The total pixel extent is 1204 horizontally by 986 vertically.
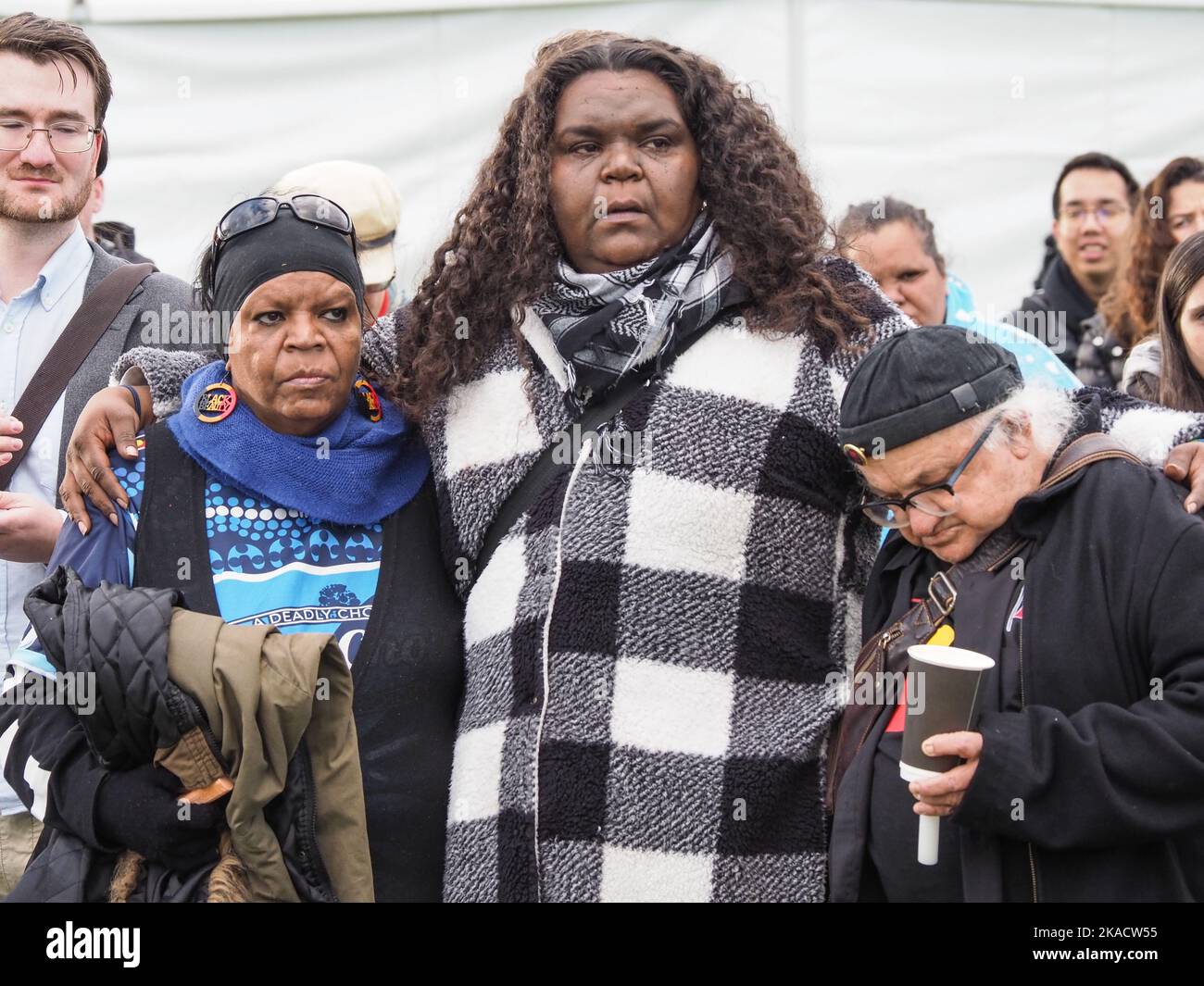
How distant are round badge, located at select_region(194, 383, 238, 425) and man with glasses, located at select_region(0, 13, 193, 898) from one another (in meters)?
0.67

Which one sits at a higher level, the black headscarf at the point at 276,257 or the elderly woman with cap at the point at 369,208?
the elderly woman with cap at the point at 369,208

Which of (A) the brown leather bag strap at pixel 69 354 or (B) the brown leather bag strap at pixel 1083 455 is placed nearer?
(B) the brown leather bag strap at pixel 1083 455

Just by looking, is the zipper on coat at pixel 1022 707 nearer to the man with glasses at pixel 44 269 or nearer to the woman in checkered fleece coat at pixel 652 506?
the woman in checkered fleece coat at pixel 652 506

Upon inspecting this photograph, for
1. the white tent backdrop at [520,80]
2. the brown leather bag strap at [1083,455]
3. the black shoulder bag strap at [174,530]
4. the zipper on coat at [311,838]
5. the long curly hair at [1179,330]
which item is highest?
the white tent backdrop at [520,80]

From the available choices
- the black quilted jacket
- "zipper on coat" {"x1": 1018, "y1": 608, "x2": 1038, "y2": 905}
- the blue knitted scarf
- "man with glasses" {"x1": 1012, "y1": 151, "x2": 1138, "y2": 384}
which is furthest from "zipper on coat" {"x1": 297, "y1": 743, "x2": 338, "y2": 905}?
"man with glasses" {"x1": 1012, "y1": 151, "x2": 1138, "y2": 384}

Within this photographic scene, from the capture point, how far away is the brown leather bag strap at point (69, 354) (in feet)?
10.3

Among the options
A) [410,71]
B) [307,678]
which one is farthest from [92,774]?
[410,71]

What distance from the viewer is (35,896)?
2.29 metres

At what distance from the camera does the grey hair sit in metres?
→ 2.26

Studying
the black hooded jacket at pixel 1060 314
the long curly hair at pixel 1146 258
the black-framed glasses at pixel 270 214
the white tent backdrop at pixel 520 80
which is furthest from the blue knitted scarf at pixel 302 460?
the white tent backdrop at pixel 520 80

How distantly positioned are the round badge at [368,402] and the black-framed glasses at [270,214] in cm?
29

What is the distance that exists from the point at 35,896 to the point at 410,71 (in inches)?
155

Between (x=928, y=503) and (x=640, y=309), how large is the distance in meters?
0.60
